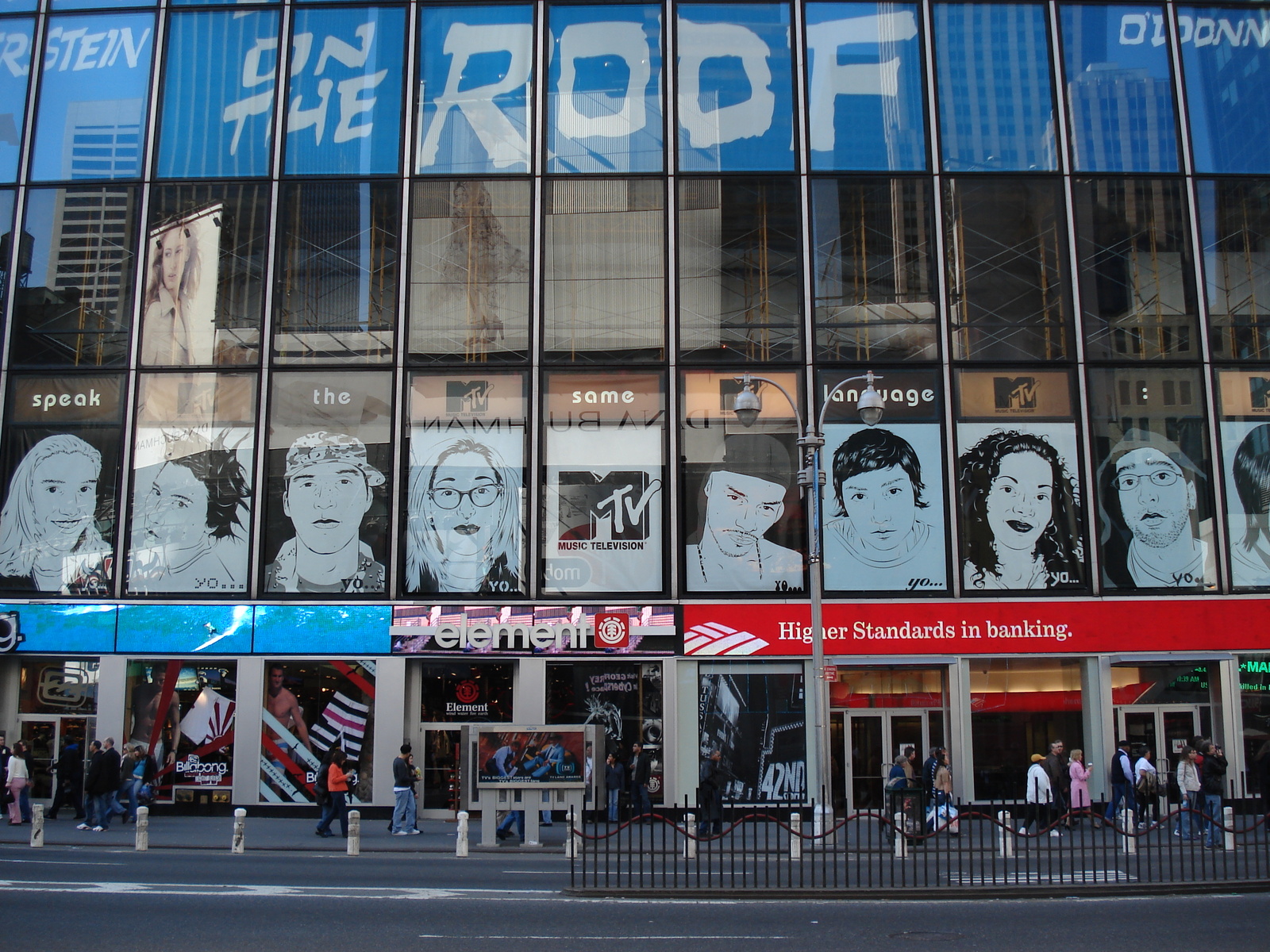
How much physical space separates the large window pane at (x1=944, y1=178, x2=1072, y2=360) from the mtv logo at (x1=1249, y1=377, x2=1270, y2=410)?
14.0ft

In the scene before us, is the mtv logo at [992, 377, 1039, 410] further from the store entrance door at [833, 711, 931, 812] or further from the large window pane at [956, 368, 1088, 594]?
the store entrance door at [833, 711, 931, 812]

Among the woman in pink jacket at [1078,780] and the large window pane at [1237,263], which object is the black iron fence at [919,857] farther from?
the large window pane at [1237,263]

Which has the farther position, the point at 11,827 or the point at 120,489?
the point at 120,489

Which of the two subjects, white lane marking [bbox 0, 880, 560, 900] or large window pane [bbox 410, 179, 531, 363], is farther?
large window pane [bbox 410, 179, 531, 363]

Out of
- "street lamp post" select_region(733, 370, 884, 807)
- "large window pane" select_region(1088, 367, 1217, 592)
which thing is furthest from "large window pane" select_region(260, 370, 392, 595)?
"large window pane" select_region(1088, 367, 1217, 592)

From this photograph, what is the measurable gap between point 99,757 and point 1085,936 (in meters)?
17.9

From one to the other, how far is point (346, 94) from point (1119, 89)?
60.1ft

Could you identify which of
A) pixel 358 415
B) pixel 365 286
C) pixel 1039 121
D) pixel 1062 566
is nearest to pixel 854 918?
pixel 1062 566

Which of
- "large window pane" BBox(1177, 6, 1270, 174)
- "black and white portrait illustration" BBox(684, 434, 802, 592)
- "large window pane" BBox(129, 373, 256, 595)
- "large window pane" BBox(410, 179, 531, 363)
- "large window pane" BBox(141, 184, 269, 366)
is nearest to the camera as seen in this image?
"black and white portrait illustration" BBox(684, 434, 802, 592)

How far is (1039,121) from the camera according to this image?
1007 inches

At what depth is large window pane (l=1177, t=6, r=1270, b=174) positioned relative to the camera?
2564cm

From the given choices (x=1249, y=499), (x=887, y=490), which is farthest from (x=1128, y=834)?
(x=1249, y=499)

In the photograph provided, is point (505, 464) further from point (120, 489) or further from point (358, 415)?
point (120, 489)

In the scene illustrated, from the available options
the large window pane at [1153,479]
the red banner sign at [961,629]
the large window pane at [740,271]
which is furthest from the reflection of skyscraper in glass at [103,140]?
the large window pane at [1153,479]
